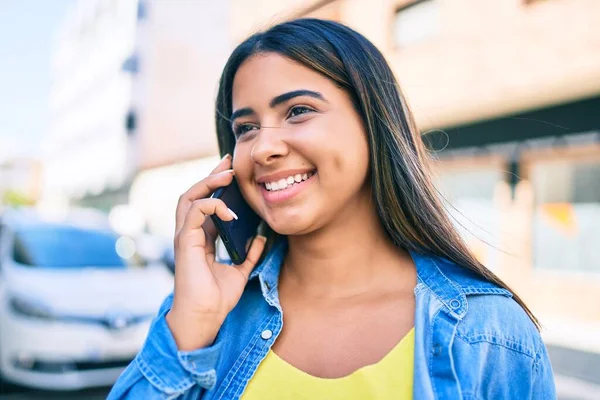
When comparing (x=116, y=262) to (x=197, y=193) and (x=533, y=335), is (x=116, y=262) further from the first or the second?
(x=533, y=335)

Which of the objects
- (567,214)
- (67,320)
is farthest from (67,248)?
(567,214)

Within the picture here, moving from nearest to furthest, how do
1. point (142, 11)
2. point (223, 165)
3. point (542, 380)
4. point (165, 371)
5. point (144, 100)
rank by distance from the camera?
point (542, 380) → point (165, 371) → point (223, 165) → point (144, 100) → point (142, 11)

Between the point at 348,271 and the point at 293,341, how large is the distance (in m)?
0.27

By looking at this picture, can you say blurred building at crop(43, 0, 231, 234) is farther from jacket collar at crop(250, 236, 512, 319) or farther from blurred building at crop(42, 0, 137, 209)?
jacket collar at crop(250, 236, 512, 319)

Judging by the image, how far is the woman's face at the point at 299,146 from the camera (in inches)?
54.1

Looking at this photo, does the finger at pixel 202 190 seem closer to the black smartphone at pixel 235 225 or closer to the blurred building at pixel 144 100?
the black smartphone at pixel 235 225

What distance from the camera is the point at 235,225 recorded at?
1.58m

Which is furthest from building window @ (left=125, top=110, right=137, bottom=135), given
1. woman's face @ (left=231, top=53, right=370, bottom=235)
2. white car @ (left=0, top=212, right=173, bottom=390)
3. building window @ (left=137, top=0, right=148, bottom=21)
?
woman's face @ (left=231, top=53, right=370, bottom=235)

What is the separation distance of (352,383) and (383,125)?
709mm

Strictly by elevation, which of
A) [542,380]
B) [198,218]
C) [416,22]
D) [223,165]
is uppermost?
[416,22]

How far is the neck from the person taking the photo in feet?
4.92

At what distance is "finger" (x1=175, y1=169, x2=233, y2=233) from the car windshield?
147 inches

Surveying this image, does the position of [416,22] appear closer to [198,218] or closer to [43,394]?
[43,394]

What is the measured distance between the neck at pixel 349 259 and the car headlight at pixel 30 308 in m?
3.15
